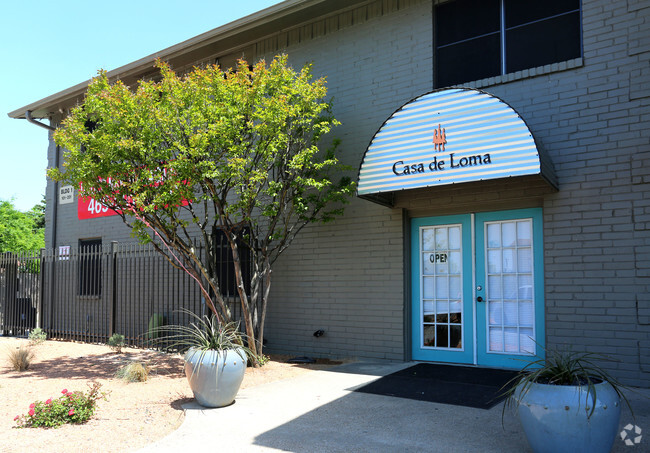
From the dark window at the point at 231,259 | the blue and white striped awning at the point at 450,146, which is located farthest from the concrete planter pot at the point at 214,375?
the dark window at the point at 231,259

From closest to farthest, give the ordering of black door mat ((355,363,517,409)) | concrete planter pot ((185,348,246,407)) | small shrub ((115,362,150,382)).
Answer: concrete planter pot ((185,348,246,407)) < black door mat ((355,363,517,409)) < small shrub ((115,362,150,382))

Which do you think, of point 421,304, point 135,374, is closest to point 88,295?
point 135,374

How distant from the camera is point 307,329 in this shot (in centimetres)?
Result: 1026

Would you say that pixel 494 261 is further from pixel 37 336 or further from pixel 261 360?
pixel 37 336

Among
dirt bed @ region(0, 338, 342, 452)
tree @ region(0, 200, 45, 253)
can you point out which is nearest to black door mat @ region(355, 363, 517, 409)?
dirt bed @ region(0, 338, 342, 452)

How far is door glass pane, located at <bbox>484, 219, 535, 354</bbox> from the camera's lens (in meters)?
8.08

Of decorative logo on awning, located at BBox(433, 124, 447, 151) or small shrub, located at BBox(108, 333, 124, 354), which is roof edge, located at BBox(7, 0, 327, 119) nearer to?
decorative logo on awning, located at BBox(433, 124, 447, 151)

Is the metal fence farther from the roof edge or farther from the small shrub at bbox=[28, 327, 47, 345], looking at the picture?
the roof edge

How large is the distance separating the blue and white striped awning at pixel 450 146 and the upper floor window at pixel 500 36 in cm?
159

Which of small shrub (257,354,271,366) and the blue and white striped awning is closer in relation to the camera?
the blue and white striped awning

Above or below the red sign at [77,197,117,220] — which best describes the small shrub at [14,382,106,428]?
below

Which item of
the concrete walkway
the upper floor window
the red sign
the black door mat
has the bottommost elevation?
the concrete walkway

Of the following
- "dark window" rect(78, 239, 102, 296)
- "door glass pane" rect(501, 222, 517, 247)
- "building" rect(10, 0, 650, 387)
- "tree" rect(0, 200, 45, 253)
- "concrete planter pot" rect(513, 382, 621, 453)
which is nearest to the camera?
"concrete planter pot" rect(513, 382, 621, 453)

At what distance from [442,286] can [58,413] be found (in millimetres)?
5837
